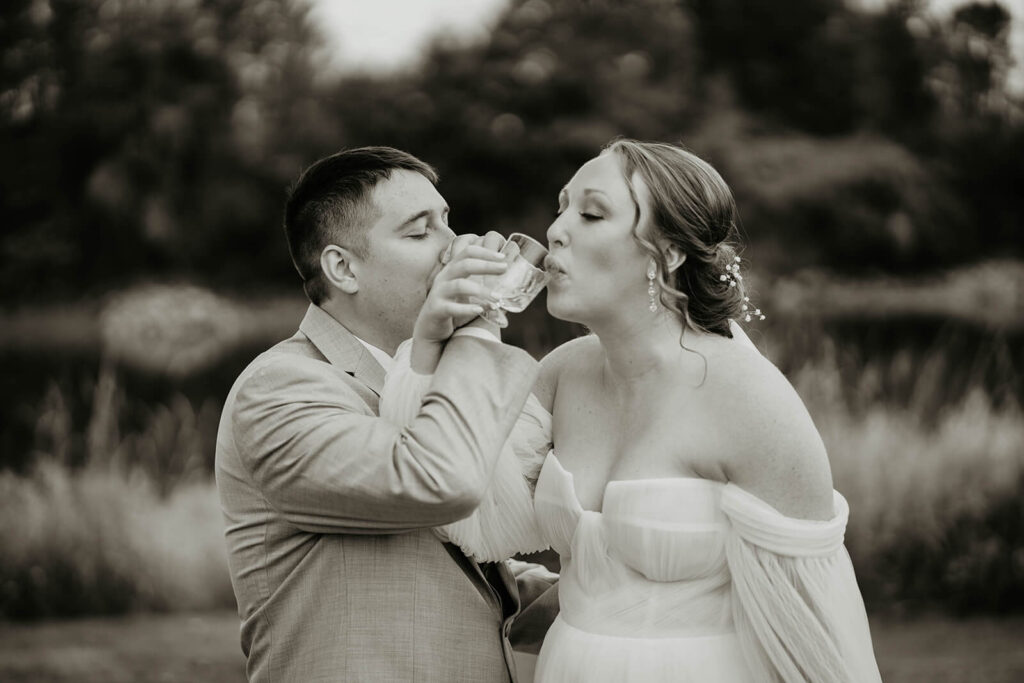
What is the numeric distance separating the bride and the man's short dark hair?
42 centimetres

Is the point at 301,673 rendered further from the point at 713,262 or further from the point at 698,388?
the point at 713,262

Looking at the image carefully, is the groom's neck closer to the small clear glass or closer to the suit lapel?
the suit lapel

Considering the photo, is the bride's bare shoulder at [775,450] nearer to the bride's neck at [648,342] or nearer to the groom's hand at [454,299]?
the bride's neck at [648,342]

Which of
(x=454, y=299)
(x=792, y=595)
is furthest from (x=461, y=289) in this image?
(x=792, y=595)

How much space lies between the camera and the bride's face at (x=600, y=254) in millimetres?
2840

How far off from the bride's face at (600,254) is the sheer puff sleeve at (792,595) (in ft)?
1.89

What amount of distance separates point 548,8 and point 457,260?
767cm

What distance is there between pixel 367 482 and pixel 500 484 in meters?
0.47

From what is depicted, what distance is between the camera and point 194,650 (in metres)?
6.36

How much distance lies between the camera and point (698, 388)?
9.14ft

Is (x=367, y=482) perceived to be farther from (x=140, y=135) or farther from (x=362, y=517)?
(x=140, y=135)

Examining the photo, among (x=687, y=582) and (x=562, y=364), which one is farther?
(x=562, y=364)

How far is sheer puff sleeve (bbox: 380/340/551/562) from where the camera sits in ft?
8.92

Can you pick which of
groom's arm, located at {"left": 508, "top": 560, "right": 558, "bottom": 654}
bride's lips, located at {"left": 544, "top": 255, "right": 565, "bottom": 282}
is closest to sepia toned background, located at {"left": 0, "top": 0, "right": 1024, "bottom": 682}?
groom's arm, located at {"left": 508, "top": 560, "right": 558, "bottom": 654}
